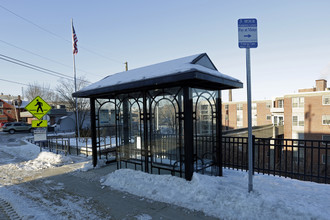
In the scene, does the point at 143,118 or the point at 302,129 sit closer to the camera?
the point at 143,118

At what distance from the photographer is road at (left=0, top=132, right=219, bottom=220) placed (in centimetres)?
371

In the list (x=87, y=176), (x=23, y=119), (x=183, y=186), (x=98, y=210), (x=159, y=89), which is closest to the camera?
(x=98, y=210)

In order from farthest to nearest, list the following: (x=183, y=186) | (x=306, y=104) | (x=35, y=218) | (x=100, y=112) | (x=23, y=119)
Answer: (x=23, y=119) → (x=306, y=104) → (x=100, y=112) → (x=183, y=186) → (x=35, y=218)

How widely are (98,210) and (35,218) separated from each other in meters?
1.22

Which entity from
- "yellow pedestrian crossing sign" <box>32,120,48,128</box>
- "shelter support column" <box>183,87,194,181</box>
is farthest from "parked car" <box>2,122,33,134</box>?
"shelter support column" <box>183,87,194,181</box>

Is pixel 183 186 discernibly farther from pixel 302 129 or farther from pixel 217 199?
pixel 302 129

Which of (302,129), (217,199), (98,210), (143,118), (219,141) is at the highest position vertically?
(143,118)

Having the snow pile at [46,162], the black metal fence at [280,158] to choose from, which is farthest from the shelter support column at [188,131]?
the snow pile at [46,162]

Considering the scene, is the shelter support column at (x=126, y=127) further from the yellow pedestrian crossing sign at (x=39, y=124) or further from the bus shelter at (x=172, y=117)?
the yellow pedestrian crossing sign at (x=39, y=124)

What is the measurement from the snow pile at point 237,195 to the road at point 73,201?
0.91ft

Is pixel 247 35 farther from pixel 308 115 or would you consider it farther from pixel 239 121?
pixel 239 121

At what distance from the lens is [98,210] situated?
12.9 feet

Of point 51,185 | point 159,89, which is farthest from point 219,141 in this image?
point 51,185

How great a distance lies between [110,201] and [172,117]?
269 centimetres
